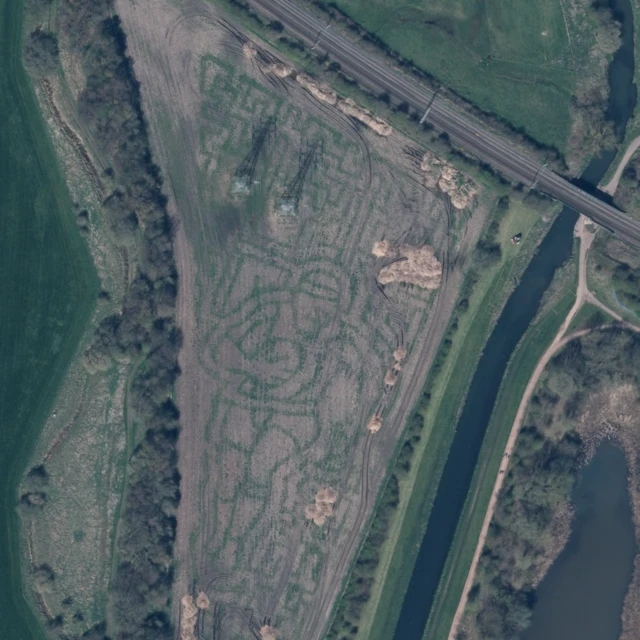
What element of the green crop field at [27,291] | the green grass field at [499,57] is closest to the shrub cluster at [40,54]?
the green crop field at [27,291]

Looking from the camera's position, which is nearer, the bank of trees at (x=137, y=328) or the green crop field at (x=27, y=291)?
the bank of trees at (x=137, y=328)

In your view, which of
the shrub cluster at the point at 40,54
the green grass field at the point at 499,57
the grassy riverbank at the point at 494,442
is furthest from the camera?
the green grass field at the point at 499,57

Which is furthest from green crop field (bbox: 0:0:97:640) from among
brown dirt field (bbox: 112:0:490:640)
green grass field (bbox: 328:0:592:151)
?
green grass field (bbox: 328:0:592:151)

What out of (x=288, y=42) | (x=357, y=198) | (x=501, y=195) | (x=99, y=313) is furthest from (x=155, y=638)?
(x=288, y=42)

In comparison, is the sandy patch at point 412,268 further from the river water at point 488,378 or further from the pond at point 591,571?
the pond at point 591,571

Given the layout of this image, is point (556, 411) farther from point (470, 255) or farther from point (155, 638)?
point (155, 638)

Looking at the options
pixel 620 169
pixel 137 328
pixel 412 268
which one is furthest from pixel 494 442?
pixel 137 328
